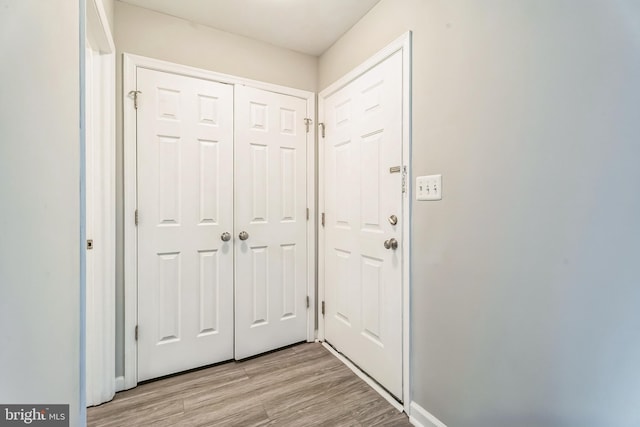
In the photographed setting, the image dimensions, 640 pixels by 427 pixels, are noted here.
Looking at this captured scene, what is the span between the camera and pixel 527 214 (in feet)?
3.37

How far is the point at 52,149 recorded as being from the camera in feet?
2.68

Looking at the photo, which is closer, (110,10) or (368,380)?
(110,10)

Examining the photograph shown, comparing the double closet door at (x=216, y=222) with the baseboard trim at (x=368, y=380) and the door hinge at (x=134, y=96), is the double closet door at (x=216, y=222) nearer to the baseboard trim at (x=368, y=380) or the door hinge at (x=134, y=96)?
the door hinge at (x=134, y=96)

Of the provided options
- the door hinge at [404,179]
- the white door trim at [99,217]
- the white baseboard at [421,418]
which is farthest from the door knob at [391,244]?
the white door trim at [99,217]

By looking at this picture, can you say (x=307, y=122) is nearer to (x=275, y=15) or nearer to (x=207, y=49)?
(x=275, y=15)

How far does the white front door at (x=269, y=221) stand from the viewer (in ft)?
6.84

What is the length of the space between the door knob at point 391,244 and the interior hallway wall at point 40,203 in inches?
57.6

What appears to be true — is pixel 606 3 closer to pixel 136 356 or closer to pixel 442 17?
pixel 442 17

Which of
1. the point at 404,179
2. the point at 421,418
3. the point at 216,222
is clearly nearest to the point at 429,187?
the point at 404,179

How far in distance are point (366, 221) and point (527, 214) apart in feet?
3.17

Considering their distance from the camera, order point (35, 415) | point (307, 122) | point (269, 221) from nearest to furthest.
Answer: point (35, 415) < point (269, 221) < point (307, 122)

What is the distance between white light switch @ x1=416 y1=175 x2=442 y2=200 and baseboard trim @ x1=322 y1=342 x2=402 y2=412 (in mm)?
1199

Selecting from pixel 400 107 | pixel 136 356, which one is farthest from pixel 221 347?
pixel 400 107

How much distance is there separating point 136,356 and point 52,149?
4.98 ft
